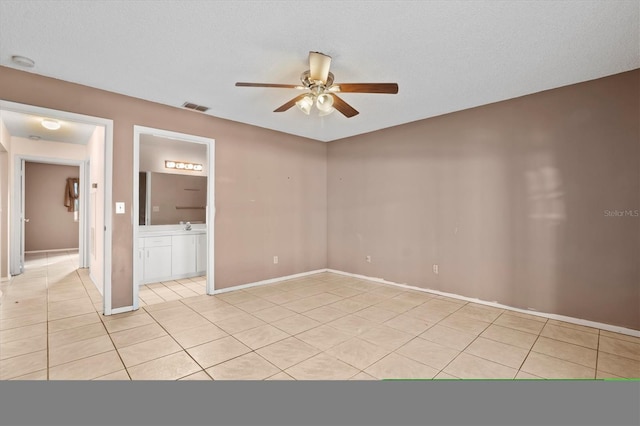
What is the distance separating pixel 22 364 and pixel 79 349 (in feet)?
1.12

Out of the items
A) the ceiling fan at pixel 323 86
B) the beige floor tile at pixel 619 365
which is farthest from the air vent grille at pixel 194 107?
the beige floor tile at pixel 619 365

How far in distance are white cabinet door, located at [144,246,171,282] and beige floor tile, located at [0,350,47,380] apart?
7.49ft

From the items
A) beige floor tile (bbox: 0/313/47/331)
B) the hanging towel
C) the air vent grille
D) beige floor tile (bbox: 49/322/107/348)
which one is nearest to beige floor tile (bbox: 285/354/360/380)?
beige floor tile (bbox: 49/322/107/348)

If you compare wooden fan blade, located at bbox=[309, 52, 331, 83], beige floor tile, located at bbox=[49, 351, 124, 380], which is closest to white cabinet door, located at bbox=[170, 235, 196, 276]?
beige floor tile, located at bbox=[49, 351, 124, 380]

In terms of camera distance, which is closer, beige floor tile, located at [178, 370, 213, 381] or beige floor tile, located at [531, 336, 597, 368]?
beige floor tile, located at [178, 370, 213, 381]

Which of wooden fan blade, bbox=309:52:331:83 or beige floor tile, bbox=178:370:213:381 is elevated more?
wooden fan blade, bbox=309:52:331:83

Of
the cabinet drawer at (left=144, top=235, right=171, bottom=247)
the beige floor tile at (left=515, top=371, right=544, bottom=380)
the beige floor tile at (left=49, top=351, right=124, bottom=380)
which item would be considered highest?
the cabinet drawer at (left=144, top=235, right=171, bottom=247)

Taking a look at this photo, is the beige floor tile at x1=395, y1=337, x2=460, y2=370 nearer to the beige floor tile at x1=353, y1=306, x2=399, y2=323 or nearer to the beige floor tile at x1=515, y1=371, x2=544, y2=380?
the beige floor tile at x1=515, y1=371, x2=544, y2=380

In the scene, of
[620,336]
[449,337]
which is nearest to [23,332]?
[449,337]

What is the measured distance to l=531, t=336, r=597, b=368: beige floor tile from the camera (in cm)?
237

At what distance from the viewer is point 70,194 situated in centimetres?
813

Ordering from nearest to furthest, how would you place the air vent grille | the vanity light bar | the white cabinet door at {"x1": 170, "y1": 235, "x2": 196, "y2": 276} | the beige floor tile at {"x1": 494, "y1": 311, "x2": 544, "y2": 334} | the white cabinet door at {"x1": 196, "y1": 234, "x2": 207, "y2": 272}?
the beige floor tile at {"x1": 494, "y1": 311, "x2": 544, "y2": 334}
the air vent grille
the white cabinet door at {"x1": 170, "y1": 235, "x2": 196, "y2": 276}
the white cabinet door at {"x1": 196, "y1": 234, "x2": 207, "y2": 272}
the vanity light bar

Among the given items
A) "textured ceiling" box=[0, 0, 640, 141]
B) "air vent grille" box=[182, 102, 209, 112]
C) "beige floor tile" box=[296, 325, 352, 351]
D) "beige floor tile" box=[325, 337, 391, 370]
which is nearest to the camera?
"textured ceiling" box=[0, 0, 640, 141]

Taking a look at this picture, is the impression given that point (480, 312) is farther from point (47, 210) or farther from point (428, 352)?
point (47, 210)
